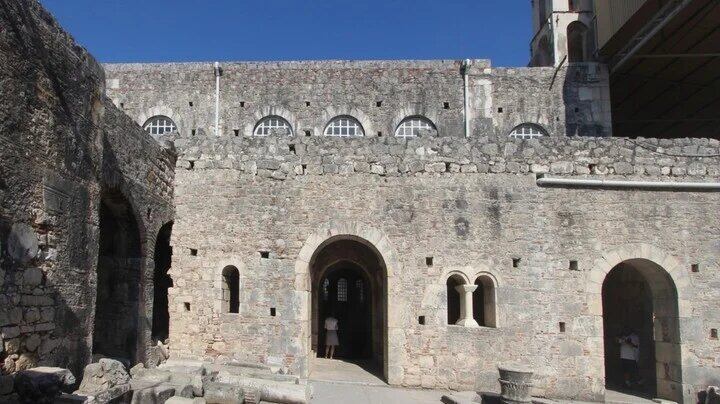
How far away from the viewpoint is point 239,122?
1892cm

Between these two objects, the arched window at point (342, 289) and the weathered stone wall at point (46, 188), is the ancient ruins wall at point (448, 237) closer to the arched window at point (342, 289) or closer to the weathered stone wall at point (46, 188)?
the weathered stone wall at point (46, 188)

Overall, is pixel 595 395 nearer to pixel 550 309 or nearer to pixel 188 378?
pixel 550 309

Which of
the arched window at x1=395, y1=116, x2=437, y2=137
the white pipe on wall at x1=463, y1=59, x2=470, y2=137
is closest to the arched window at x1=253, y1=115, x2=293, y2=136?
the arched window at x1=395, y1=116, x2=437, y2=137

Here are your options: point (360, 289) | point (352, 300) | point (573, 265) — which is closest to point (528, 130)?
point (360, 289)

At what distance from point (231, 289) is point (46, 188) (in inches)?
230

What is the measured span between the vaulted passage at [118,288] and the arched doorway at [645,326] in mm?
9390

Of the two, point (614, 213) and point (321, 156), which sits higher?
point (321, 156)

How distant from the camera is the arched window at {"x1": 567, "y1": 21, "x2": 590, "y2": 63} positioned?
20.8 metres

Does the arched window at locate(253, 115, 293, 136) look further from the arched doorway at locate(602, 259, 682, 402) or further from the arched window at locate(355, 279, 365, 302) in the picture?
the arched doorway at locate(602, 259, 682, 402)

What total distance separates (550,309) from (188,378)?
6.71 metres

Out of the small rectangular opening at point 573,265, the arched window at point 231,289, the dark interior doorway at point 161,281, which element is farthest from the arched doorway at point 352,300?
the small rectangular opening at point 573,265

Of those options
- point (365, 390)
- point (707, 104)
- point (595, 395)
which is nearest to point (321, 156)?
point (365, 390)

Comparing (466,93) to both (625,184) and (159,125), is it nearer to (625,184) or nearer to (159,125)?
(625,184)

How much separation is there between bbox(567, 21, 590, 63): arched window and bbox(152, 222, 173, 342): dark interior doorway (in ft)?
51.2
